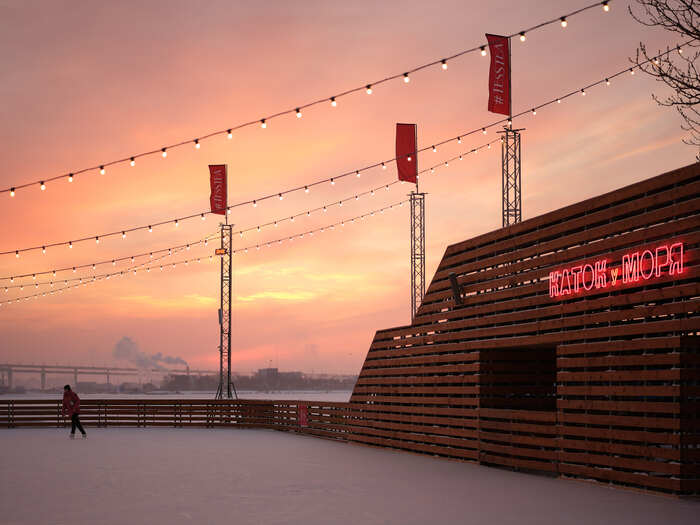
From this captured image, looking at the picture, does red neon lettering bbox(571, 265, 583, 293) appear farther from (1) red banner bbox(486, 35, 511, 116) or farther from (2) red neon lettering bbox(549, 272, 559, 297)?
(1) red banner bbox(486, 35, 511, 116)

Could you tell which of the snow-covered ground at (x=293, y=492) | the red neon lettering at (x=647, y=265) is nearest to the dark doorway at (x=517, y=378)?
the snow-covered ground at (x=293, y=492)

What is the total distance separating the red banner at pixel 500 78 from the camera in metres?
18.3

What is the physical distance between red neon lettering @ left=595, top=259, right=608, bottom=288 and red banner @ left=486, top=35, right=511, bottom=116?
7.25 meters

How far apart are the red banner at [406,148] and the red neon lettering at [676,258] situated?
525 inches

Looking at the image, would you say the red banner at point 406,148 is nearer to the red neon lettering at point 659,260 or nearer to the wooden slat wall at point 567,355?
the wooden slat wall at point 567,355

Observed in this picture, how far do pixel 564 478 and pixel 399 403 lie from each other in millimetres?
5959

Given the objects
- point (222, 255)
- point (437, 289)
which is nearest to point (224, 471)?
point (437, 289)

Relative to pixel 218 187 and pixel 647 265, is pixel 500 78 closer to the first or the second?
pixel 647 265

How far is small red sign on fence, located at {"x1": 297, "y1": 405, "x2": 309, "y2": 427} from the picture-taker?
2358cm

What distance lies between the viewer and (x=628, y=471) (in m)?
11.2

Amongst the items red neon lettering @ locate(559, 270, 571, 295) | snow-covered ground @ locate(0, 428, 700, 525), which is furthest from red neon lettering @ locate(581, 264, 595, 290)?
snow-covered ground @ locate(0, 428, 700, 525)

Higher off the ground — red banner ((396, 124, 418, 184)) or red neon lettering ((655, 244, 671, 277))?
red banner ((396, 124, 418, 184))

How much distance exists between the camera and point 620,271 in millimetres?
11422

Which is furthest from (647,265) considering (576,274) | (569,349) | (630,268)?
(569,349)
